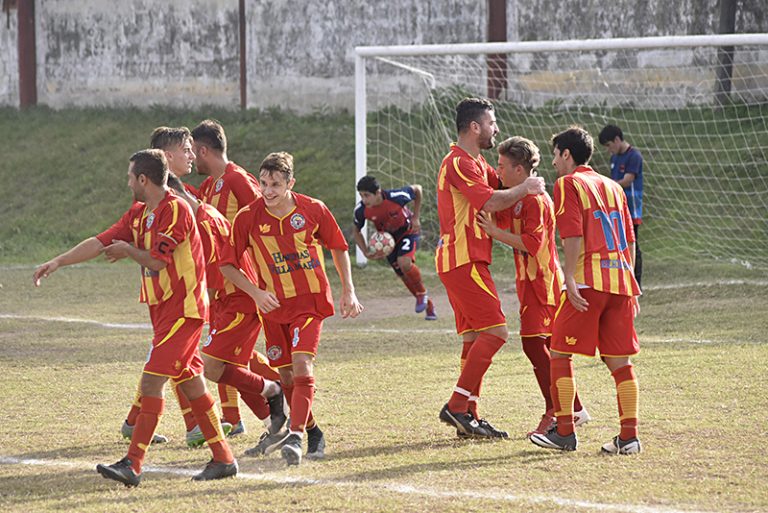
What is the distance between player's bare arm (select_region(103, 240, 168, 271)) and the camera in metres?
5.52

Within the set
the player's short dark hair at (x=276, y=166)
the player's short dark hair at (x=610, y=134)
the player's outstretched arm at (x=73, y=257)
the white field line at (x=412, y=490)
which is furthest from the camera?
the player's short dark hair at (x=610, y=134)

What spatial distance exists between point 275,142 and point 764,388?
1451cm

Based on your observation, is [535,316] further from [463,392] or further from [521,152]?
[521,152]

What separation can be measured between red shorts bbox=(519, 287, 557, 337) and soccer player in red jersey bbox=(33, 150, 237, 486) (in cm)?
197

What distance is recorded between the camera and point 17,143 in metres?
23.9

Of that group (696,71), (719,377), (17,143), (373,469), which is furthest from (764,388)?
(17,143)

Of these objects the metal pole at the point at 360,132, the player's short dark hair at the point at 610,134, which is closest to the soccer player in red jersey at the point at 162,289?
the player's short dark hair at the point at 610,134

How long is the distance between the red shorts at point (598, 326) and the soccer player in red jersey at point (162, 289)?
1.88m

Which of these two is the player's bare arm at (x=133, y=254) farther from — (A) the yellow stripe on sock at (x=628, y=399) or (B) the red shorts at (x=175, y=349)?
(A) the yellow stripe on sock at (x=628, y=399)

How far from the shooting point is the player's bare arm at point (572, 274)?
605 cm

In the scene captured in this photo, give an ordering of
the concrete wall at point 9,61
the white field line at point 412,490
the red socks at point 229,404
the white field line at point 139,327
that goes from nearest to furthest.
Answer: the white field line at point 412,490 → the red socks at point 229,404 → the white field line at point 139,327 → the concrete wall at point 9,61

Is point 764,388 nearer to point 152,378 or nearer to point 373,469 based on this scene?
point 373,469

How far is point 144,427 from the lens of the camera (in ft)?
18.3

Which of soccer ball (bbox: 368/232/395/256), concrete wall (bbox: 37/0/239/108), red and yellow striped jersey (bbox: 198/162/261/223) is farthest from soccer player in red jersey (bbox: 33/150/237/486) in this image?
concrete wall (bbox: 37/0/239/108)
